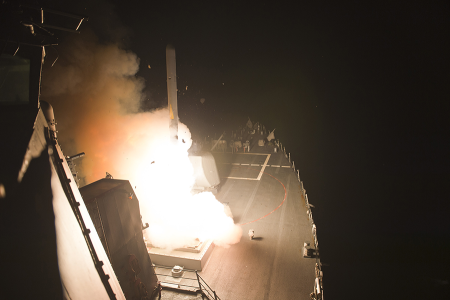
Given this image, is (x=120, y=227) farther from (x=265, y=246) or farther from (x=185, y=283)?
(x=265, y=246)

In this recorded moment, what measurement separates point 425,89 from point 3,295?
6170 centimetres

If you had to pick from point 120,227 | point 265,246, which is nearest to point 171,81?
point 120,227

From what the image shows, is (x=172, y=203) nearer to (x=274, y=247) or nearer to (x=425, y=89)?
(x=274, y=247)

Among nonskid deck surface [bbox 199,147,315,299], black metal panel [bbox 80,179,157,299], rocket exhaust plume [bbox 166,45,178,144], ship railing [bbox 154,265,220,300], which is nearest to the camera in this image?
black metal panel [bbox 80,179,157,299]

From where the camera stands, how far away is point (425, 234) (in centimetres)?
2477

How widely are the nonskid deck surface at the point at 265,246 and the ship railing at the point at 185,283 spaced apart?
1.62ft

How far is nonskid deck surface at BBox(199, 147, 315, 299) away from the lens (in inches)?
420

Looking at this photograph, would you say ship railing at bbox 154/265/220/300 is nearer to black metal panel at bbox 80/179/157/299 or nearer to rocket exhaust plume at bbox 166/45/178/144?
black metal panel at bbox 80/179/157/299

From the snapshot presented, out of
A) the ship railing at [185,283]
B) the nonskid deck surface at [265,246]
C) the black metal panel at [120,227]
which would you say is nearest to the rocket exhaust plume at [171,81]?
the black metal panel at [120,227]

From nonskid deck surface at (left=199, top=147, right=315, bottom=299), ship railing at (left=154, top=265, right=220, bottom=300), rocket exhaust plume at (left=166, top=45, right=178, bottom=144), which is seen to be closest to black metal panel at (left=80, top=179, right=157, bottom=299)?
ship railing at (left=154, top=265, right=220, bottom=300)

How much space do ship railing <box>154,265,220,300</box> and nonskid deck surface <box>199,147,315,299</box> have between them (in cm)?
49

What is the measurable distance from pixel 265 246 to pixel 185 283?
4673mm

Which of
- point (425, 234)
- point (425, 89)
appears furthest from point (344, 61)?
point (425, 234)

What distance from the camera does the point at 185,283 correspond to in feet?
35.8
